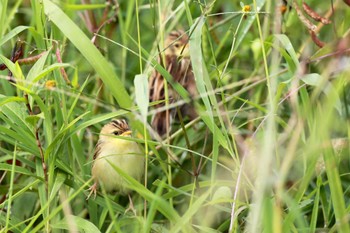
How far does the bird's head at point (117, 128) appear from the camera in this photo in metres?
3.49

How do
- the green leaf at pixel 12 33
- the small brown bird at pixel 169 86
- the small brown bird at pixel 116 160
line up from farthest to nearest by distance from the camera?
1. the small brown bird at pixel 169 86
2. the small brown bird at pixel 116 160
3. the green leaf at pixel 12 33

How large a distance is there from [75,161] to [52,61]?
439mm

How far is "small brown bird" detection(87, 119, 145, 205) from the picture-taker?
343 cm

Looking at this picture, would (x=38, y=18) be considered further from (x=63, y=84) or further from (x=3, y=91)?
(x=3, y=91)

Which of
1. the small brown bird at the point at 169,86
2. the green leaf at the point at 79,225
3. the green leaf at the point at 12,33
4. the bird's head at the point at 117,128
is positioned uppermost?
the green leaf at the point at 12,33

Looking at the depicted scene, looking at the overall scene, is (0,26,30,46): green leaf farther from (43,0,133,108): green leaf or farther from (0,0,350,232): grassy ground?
(43,0,133,108): green leaf

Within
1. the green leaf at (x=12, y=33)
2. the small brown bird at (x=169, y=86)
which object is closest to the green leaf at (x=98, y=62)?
the green leaf at (x=12, y=33)

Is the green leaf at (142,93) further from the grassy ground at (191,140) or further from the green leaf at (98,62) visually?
the green leaf at (98,62)

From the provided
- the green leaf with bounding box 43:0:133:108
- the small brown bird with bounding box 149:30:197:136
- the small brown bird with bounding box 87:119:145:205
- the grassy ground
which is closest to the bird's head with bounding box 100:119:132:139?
the small brown bird with bounding box 87:119:145:205

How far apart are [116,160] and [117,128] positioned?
136mm

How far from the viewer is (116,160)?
11.6ft

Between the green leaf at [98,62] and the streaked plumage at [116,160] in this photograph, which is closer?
the green leaf at [98,62]

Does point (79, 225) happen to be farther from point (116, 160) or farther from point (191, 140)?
point (191, 140)

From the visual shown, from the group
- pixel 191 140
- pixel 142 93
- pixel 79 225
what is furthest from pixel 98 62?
pixel 191 140
